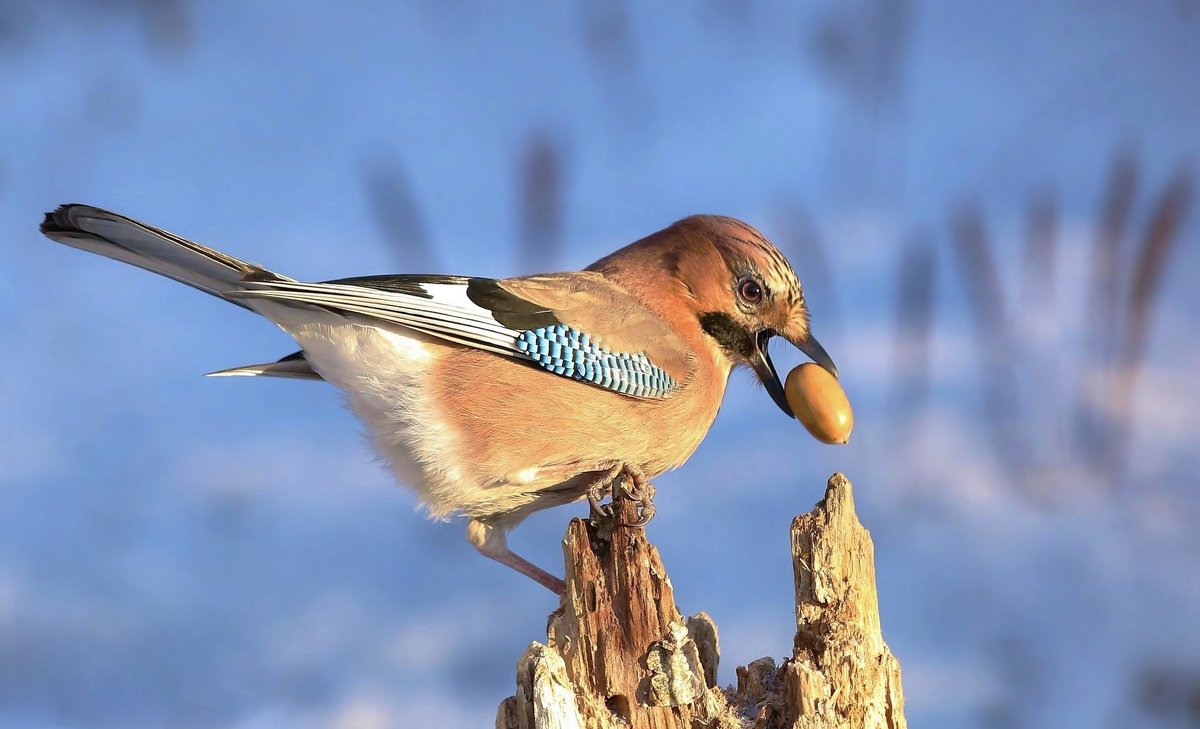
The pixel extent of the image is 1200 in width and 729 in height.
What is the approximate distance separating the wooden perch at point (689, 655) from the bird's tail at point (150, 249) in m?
2.09

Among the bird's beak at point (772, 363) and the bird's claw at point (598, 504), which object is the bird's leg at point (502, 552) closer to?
the bird's claw at point (598, 504)

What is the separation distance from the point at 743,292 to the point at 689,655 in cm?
215

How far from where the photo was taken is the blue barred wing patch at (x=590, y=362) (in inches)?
207

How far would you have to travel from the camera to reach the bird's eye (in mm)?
5773

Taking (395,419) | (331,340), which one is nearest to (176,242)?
(331,340)

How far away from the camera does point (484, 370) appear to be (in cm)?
521

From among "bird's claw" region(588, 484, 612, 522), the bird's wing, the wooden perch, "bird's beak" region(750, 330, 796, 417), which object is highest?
"bird's beak" region(750, 330, 796, 417)

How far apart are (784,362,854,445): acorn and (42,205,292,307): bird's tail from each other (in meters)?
2.61

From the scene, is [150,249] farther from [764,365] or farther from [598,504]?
[764,365]

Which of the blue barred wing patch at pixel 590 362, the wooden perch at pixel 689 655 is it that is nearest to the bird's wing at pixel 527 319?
the blue barred wing patch at pixel 590 362

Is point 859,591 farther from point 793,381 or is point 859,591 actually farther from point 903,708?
point 793,381

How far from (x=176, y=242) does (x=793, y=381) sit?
10.3 feet

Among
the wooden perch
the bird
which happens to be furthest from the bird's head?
the wooden perch

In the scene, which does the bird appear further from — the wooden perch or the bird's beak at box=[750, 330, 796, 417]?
the wooden perch
